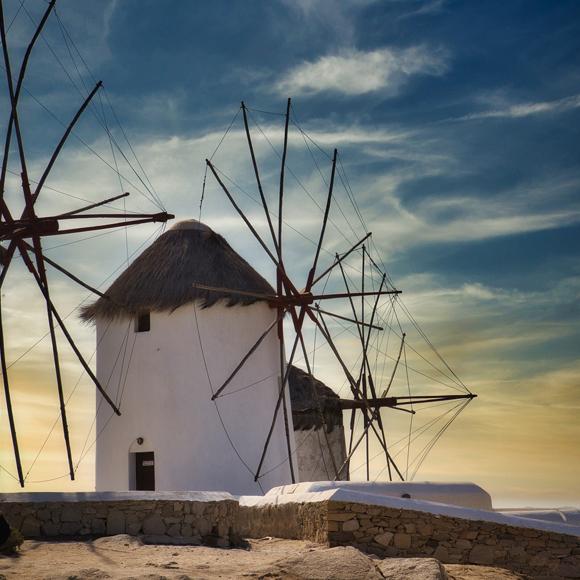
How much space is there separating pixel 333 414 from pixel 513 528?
12.2 metres

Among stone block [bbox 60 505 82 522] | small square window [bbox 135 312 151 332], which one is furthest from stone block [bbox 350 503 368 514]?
small square window [bbox 135 312 151 332]

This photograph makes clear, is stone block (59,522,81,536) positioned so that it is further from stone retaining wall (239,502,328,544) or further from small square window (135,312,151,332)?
small square window (135,312,151,332)

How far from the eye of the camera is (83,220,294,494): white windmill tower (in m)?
16.5

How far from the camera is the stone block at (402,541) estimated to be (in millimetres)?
9680

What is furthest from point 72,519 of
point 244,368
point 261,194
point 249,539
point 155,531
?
point 261,194

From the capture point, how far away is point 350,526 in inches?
374

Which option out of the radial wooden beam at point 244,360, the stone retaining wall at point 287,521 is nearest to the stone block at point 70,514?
the stone retaining wall at point 287,521

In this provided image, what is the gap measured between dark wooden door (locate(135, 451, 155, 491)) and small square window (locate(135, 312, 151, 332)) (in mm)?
2291

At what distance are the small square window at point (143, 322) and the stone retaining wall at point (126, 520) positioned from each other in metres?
7.40

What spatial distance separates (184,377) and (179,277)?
187 cm

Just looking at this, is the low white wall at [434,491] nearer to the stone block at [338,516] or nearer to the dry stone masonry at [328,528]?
the dry stone masonry at [328,528]

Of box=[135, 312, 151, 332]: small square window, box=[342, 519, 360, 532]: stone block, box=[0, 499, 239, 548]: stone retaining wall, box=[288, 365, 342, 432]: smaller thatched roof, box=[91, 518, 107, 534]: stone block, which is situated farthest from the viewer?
box=[288, 365, 342, 432]: smaller thatched roof

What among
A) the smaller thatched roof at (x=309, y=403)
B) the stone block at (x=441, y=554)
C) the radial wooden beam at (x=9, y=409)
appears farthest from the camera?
the smaller thatched roof at (x=309, y=403)

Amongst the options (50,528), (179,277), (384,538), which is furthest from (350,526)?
(179,277)
